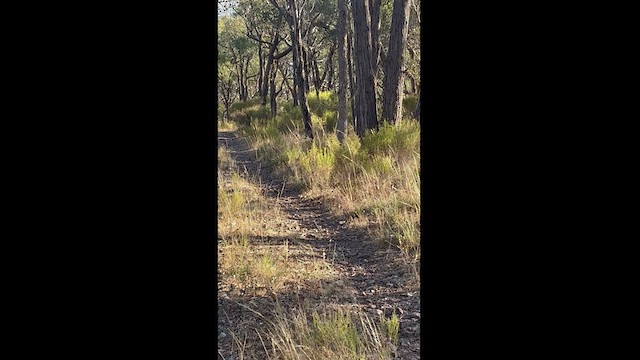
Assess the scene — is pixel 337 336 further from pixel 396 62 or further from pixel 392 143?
pixel 396 62

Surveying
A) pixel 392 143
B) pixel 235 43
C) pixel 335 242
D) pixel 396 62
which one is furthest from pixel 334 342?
pixel 235 43

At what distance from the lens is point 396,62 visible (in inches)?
354

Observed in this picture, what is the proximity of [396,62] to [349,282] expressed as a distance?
18.8 feet

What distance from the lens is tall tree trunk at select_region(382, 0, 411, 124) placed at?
896 cm

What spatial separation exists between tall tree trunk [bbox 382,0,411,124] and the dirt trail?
3240 mm

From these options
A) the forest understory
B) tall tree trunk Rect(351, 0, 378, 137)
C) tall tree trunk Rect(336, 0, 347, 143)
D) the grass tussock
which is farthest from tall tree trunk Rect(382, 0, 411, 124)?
the grass tussock

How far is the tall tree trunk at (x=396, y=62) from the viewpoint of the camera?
8.96 metres

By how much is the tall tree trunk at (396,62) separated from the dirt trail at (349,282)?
10.6ft

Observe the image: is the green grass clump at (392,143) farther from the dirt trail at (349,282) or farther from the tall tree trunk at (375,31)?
the tall tree trunk at (375,31)

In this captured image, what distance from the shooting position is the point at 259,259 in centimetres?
419

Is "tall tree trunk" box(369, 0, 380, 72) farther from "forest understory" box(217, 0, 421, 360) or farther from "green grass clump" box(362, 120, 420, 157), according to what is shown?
"green grass clump" box(362, 120, 420, 157)
